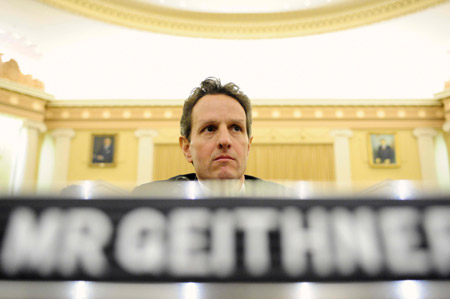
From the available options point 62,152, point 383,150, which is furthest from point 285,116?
point 62,152

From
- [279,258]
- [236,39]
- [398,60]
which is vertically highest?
[236,39]

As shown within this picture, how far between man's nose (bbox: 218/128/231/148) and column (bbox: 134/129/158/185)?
919cm

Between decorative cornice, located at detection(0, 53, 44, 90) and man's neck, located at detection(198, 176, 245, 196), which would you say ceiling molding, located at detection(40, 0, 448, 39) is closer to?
decorative cornice, located at detection(0, 53, 44, 90)

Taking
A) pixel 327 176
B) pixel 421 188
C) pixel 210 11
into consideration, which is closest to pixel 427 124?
pixel 327 176

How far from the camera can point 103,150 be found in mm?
10930

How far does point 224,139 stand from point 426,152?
10852 mm

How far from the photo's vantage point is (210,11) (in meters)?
11.2

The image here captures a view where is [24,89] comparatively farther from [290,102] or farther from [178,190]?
[178,190]

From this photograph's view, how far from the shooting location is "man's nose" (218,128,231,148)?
180cm

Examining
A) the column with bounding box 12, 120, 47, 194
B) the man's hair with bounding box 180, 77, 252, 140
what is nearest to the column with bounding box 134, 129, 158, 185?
the column with bounding box 12, 120, 47, 194

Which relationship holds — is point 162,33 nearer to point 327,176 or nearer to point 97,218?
point 327,176

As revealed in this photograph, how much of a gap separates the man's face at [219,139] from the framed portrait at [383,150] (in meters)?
9.77

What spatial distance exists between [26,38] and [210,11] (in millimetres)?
6002

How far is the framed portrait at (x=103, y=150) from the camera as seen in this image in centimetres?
1083
